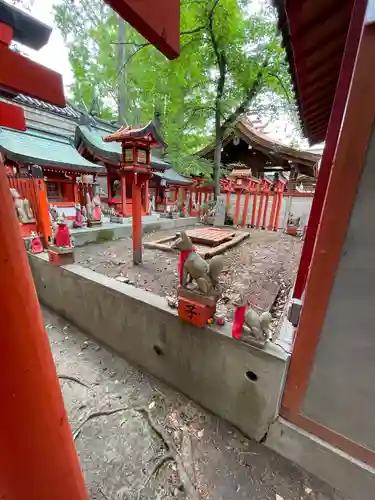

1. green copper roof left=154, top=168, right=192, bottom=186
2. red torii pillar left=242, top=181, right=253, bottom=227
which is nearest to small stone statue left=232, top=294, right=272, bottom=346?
red torii pillar left=242, top=181, right=253, bottom=227

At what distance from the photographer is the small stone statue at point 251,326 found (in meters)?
1.93

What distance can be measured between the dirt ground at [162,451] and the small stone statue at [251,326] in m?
1.00

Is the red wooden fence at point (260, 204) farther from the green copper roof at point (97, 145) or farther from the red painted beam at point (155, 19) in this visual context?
the red painted beam at point (155, 19)

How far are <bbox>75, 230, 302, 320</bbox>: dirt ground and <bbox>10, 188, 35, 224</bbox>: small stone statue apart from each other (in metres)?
1.13

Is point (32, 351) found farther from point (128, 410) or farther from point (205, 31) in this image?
point (205, 31)

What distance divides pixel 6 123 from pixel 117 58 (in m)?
17.6

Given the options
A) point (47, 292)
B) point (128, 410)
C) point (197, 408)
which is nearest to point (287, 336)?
point (197, 408)

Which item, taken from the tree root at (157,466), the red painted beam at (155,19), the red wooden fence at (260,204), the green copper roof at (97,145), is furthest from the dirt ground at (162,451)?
the green copper roof at (97,145)

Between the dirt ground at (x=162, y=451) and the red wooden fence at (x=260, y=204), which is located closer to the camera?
the dirt ground at (x=162, y=451)

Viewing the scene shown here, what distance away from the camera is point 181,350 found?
8.16ft

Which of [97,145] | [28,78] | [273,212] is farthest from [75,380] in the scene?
[97,145]

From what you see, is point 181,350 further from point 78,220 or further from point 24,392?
point 78,220

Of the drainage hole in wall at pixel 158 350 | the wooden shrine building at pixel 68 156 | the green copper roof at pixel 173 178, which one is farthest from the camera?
the green copper roof at pixel 173 178

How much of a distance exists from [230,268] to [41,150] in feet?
24.3
